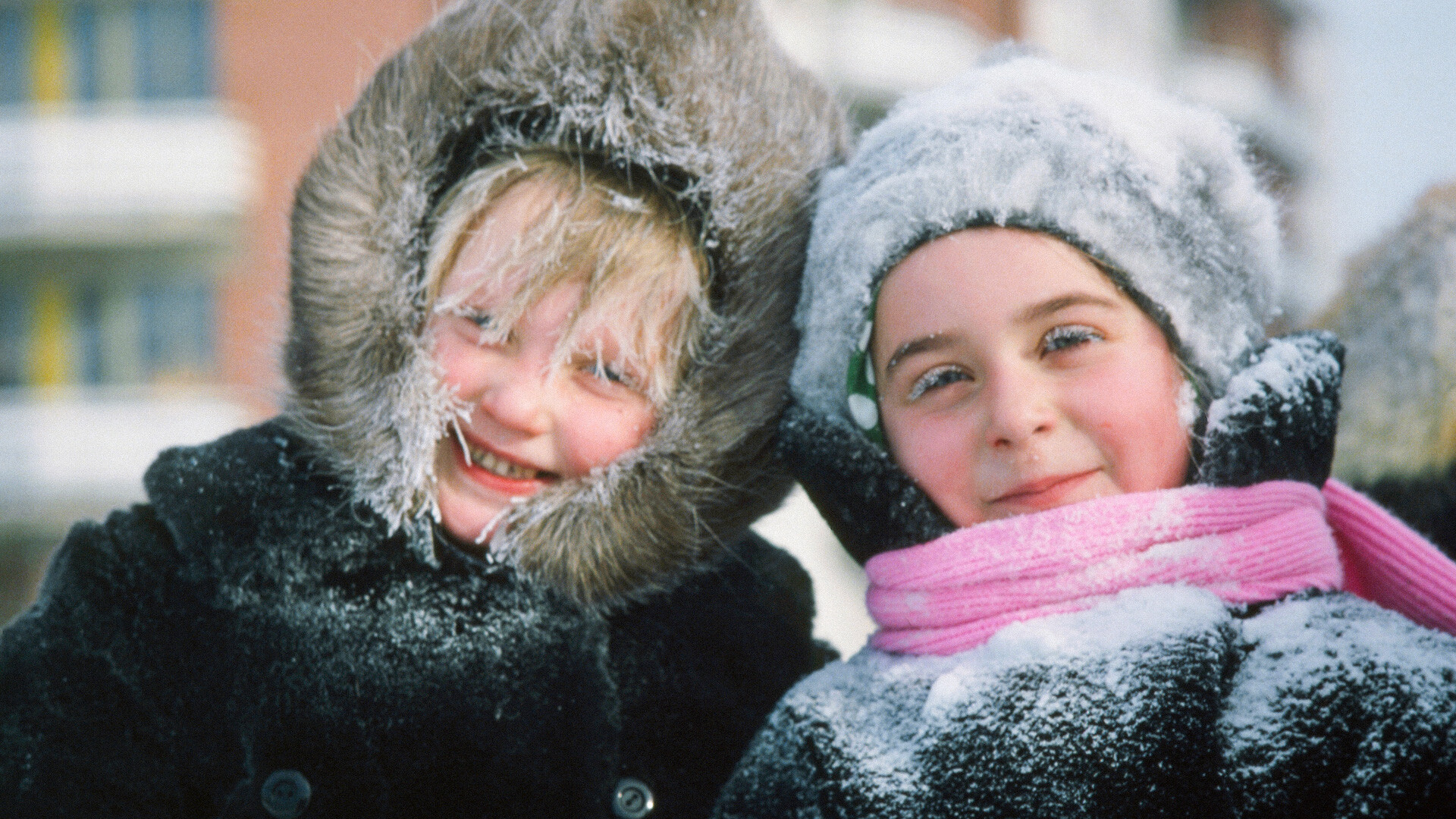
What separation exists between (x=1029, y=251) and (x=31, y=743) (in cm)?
115

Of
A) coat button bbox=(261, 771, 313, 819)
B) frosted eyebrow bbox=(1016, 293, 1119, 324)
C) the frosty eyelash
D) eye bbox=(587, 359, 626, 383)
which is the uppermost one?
the frosty eyelash

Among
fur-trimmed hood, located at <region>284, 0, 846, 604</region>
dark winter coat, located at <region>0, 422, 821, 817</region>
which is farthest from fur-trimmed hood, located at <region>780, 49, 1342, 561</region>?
dark winter coat, located at <region>0, 422, 821, 817</region>

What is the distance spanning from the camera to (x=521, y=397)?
132 centimetres

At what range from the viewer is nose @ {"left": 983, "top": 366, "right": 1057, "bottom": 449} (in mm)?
1106

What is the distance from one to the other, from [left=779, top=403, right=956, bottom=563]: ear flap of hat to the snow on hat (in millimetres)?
39

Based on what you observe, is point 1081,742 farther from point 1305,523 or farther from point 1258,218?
point 1258,218

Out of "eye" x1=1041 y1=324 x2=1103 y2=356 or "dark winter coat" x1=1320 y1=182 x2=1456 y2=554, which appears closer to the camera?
"eye" x1=1041 y1=324 x2=1103 y2=356

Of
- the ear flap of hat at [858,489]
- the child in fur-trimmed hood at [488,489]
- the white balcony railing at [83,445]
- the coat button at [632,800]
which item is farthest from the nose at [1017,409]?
the white balcony railing at [83,445]

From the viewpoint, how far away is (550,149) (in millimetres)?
1422

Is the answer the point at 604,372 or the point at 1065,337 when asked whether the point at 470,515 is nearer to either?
the point at 604,372

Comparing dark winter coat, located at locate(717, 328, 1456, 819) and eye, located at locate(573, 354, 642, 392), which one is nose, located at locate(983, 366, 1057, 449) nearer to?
dark winter coat, located at locate(717, 328, 1456, 819)

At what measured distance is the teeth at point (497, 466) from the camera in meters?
1.38

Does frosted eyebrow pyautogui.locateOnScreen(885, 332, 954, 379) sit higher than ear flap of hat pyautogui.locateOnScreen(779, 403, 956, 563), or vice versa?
frosted eyebrow pyautogui.locateOnScreen(885, 332, 954, 379)

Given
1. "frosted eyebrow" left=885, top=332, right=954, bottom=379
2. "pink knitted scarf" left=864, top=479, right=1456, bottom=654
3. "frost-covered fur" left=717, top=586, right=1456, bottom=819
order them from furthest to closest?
"frosted eyebrow" left=885, top=332, right=954, bottom=379
"pink knitted scarf" left=864, top=479, right=1456, bottom=654
"frost-covered fur" left=717, top=586, right=1456, bottom=819
